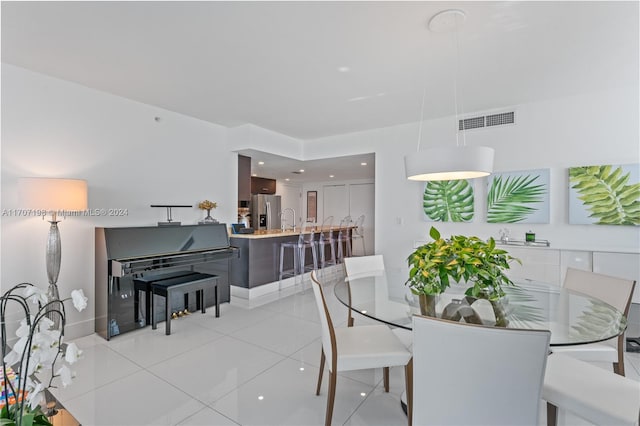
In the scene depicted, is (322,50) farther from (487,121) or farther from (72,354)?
(487,121)

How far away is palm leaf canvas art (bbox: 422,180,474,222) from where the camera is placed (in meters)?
4.27

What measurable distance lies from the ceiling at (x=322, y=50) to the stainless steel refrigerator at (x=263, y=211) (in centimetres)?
435

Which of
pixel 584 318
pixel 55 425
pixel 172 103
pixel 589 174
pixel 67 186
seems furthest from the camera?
pixel 172 103

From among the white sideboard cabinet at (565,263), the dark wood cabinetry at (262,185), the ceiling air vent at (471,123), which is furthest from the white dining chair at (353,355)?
the dark wood cabinetry at (262,185)

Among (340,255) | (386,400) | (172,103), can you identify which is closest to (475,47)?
(386,400)

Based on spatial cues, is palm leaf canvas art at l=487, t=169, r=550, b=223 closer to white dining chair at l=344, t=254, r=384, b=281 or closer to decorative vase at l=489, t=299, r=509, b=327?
white dining chair at l=344, t=254, r=384, b=281

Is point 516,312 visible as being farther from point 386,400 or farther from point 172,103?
point 172,103

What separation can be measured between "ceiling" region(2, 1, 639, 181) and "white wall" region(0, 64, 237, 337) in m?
0.24

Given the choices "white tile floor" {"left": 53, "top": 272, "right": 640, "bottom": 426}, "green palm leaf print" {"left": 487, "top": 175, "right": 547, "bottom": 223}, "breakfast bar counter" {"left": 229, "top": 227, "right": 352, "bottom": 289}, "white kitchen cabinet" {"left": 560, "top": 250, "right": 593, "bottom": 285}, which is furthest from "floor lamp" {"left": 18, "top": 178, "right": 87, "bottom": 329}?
"white kitchen cabinet" {"left": 560, "top": 250, "right": 593, "bottom": 285}

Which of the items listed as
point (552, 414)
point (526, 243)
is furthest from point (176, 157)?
point (526, 243)

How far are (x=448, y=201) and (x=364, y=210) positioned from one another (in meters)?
4.60

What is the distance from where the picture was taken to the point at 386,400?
6.98 ft

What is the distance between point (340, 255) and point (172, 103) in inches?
169

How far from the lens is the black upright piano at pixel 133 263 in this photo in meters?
3.16
